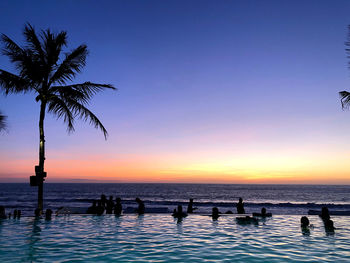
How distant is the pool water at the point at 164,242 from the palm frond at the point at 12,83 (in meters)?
9.16

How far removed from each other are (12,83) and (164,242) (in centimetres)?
1471

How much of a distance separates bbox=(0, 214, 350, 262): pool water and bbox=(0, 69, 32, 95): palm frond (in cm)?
916

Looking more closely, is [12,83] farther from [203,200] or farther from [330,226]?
[203,200]

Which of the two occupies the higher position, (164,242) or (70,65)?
(70,65)

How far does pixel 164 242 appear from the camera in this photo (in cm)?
1311

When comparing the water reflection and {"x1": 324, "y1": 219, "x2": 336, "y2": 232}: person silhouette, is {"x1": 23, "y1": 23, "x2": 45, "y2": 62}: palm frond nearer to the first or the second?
the water reflection

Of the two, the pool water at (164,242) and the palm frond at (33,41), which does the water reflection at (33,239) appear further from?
the palm frond at (33,41)

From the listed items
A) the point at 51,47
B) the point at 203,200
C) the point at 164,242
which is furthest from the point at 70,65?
the point at 203,200

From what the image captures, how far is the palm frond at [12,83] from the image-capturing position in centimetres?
1759

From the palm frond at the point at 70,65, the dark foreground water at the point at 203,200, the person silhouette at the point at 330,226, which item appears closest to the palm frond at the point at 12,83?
the palm frond at the point at 70,65

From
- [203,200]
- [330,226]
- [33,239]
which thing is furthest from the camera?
[203,200]

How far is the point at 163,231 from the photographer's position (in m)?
16.0

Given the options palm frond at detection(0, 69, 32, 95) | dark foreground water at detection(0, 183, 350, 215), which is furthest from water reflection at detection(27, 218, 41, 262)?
dark foreground water at detection(0, 183, 350, 215)

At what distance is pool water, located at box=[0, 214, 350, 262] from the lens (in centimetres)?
1046
